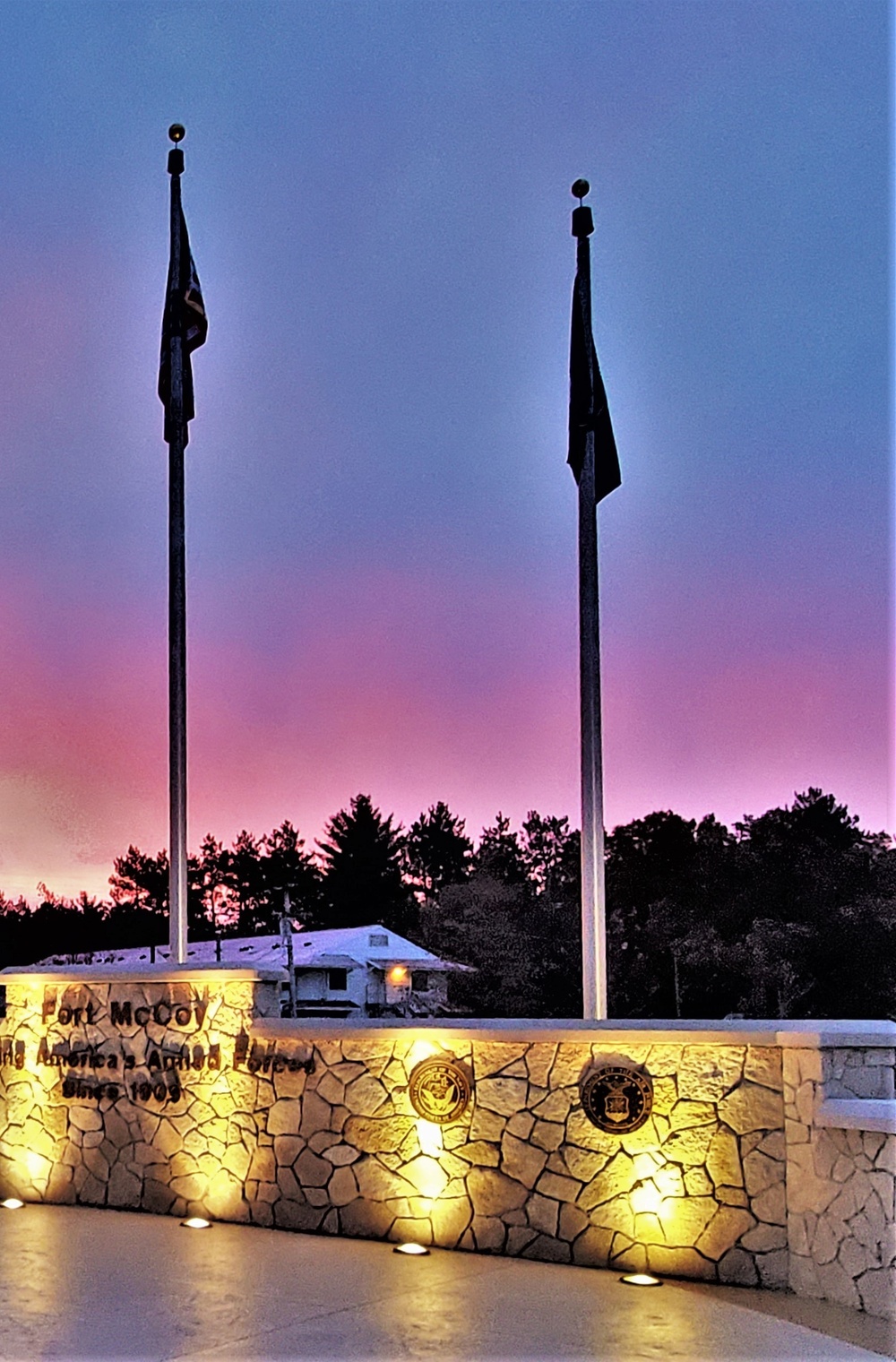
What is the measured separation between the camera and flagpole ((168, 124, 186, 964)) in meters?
9.40

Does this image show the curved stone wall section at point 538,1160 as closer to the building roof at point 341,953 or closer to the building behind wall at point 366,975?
the building roof at point 341,953

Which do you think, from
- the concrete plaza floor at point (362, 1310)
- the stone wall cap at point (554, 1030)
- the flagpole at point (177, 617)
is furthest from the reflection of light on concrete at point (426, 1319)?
the flagpole at point (177, 617)

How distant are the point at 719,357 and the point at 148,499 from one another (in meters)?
7.67

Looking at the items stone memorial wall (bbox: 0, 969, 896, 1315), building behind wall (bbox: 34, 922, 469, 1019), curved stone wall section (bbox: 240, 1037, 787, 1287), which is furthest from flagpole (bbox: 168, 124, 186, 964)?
building behind wall (bbox: 34, 922, 469, 1019)

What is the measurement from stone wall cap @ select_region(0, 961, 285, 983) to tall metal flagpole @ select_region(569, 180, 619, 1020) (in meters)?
2.09

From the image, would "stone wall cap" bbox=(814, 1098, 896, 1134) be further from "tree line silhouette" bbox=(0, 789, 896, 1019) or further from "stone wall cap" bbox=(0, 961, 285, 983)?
"tree line silhouette" bbox=(0, 789, 896, 1019)

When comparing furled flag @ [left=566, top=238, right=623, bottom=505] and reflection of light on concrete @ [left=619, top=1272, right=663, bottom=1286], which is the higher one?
furled flag @ [left=566, top=238, right=623, bottom=505]

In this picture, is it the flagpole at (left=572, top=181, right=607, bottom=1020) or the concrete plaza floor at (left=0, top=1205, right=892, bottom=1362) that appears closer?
the concrete plaza floor at (left=0, top=1205, right=892, bottom=1362)

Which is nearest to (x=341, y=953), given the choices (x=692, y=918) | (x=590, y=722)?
(x=692, y=918)

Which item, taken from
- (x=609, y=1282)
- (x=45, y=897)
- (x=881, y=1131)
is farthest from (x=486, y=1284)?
(x=45, y=897)

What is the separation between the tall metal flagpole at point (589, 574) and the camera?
27.4ft

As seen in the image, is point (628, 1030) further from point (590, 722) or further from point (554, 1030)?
point (590, 722)

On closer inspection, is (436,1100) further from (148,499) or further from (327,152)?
(327,152)

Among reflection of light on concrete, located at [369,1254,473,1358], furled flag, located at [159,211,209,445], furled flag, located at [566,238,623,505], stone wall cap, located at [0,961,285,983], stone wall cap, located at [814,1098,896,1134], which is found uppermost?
furled flag, located at [159,211,209,445]
